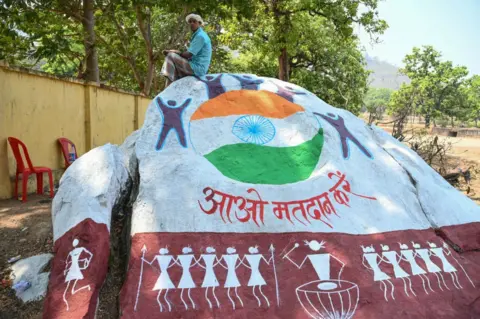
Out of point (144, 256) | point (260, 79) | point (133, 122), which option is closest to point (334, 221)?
point (144, 256)

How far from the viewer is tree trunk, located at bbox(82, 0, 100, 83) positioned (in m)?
8.35

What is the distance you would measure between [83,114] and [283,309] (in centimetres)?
555

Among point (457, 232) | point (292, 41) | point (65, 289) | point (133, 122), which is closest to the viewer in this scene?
point (65, 289)

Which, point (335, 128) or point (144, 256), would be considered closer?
point (144, 256)

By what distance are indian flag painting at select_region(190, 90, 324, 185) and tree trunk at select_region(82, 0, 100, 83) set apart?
16.9 ft

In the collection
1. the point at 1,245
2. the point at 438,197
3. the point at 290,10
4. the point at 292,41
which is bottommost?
the point at 1,245

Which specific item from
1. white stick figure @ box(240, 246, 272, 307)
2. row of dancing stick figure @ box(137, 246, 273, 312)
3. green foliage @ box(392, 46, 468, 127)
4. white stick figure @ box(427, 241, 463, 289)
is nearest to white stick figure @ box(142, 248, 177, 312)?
row of dancing stick figure @ box(137, 246, 273, 312)

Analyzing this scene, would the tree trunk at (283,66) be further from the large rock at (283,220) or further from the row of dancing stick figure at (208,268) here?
the row of dancing stick figure at (208,268)

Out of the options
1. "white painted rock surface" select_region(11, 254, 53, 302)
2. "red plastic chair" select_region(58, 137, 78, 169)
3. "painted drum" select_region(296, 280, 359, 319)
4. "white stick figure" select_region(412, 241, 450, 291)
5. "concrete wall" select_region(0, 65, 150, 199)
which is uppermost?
"concrete wall" select_region(0, 65, 150, 199)

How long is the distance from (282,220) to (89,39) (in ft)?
23.0

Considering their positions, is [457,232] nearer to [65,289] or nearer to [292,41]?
[65,289]

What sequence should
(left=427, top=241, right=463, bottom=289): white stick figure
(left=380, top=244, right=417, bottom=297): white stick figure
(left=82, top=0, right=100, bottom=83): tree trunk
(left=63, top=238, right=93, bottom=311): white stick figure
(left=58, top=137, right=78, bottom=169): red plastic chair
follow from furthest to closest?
(left=82, top=0, right=100, bottom=83): tree trunk → (left=58, top=137, right=78, bottom=169): red plastic chair → (left=427, top=241, right=463, bottom=289): white stick figure → (left=380, top=244, right=417, bottom=297): white stick figure → (left=63, top=238, right=93, bottom=311): white stick figure

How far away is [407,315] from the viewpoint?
2.82m

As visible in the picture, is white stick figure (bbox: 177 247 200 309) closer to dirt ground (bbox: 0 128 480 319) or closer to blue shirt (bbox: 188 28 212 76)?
dirt ground (bbox: 0 128 480 319)
